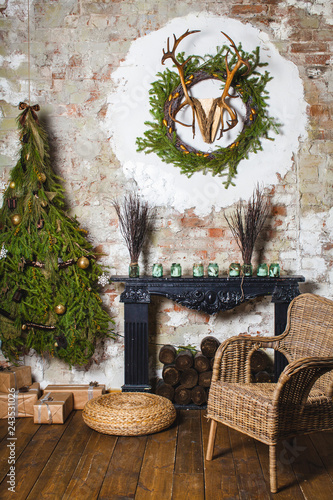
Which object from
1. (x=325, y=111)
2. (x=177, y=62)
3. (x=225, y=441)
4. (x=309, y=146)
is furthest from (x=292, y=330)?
(x=177, y=62)

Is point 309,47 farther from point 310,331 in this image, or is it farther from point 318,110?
point 310,331

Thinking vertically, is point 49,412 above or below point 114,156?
below

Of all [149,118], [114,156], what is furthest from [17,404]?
[149,118]

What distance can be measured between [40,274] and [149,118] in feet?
4.70

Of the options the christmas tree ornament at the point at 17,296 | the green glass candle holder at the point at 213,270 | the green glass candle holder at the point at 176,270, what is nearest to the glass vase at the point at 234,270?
the green glass candle holder at the point at 213,270

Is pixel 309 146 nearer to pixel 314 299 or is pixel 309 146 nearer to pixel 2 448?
pixel 314 299

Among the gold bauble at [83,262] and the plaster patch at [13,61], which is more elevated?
the plaster patch at [13,61]

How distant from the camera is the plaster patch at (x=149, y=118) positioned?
368 cm

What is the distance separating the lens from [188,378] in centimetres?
Answer: 356

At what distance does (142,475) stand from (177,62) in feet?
8.83

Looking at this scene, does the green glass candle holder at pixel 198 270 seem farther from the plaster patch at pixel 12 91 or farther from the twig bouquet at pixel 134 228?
the plaster patch at pixel 12 91

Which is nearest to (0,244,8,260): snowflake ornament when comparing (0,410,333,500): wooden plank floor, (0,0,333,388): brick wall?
(0,0,333,388): brick wall

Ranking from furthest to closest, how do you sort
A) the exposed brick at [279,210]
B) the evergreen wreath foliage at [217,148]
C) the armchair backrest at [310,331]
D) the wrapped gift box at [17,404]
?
1. the exposed brick at [279,210]
2. the evergreen wreath foliage at [217,148]
3. the wrapped gift box at [17,404]
4. the armchair backrest at [310,331]

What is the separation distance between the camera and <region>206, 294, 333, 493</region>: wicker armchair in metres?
2.38
